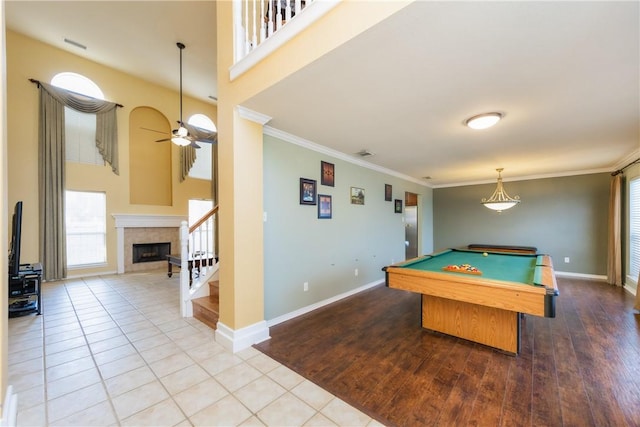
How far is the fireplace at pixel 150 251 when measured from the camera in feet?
19.6

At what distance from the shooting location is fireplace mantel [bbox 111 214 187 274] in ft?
18.5

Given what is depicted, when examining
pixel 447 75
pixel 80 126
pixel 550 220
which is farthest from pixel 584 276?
pixel 80 126

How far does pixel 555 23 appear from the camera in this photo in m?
1.36

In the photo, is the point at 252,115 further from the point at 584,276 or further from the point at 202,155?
the point at 584,276

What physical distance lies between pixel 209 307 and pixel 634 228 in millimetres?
7217

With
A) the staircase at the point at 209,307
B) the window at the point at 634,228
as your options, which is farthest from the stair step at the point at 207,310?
the window at the point at 634,228

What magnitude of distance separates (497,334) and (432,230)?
522 cm

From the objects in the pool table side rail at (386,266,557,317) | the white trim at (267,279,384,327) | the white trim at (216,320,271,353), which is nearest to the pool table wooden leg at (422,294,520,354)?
the pool table side rail at (386,266,557,317)

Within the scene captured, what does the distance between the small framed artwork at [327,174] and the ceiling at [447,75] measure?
0.99 ft

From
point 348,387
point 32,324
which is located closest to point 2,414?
point 348,387

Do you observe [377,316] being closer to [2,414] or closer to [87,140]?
[2,414]

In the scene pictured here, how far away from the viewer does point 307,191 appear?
3422 mm

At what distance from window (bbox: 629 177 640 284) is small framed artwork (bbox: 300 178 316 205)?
5.53 meters

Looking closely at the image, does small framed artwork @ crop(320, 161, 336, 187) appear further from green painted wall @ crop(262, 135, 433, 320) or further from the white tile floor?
the white tile floor
